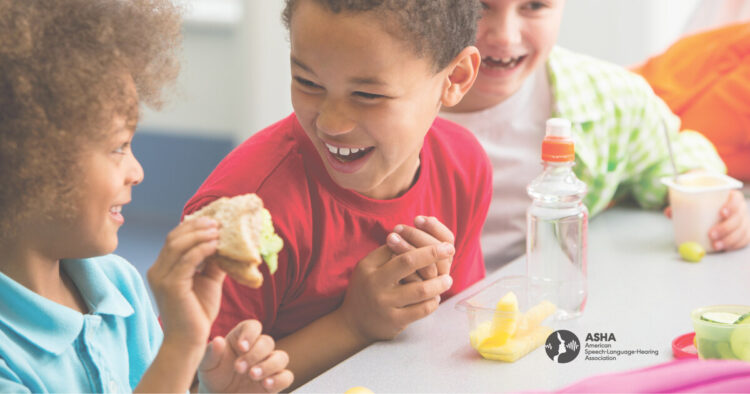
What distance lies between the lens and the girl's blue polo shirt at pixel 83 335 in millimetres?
827

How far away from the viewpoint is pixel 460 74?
1.16 m

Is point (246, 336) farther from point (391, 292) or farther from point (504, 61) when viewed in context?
point (504, 61)

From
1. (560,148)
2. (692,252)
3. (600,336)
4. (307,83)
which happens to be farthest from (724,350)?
(307,83)

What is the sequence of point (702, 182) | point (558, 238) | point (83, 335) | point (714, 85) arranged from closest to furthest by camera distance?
1. point (83, 335)
2. point (558, 238)
3. point (702, 182)
4. point (714, 85)

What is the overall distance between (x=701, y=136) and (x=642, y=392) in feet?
3.71

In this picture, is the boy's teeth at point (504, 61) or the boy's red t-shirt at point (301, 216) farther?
the boy's teeth at point (504, 61)

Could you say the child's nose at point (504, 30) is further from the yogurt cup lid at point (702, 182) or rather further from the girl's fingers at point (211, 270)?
the girl's fingers at point (211, 270)

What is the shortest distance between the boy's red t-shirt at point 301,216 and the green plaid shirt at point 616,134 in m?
0.46

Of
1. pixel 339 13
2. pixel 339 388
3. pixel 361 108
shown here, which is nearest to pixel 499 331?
pixel 339 388

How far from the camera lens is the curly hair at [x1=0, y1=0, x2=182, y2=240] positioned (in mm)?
767

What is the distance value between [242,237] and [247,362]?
0.58ft

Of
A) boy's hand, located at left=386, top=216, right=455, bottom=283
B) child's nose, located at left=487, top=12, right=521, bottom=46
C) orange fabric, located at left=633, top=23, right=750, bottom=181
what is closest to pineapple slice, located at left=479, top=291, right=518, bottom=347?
boy's hand, located at left=386, top=216, right=455, bottom=283

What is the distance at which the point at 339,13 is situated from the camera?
0.97 m

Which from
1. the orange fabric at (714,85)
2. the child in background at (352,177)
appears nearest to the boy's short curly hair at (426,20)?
the child in background at (352,177)
